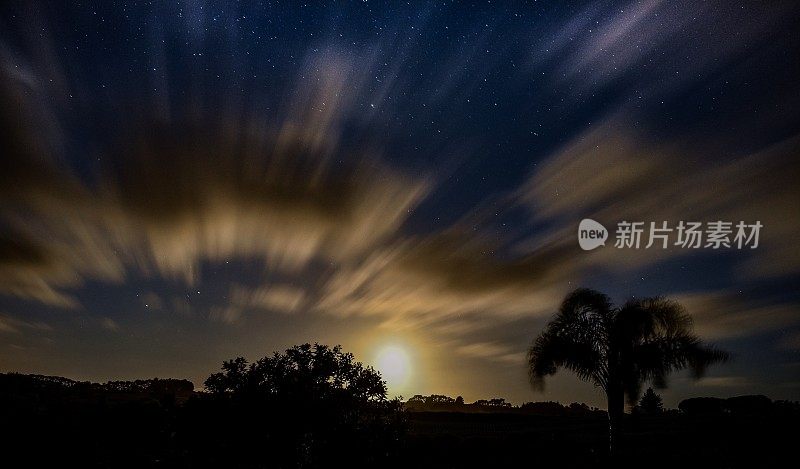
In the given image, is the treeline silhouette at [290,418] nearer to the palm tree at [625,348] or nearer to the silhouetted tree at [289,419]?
the silhouetted tree at [289,419]

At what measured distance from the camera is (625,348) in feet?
59.1

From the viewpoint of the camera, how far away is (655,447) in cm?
2588

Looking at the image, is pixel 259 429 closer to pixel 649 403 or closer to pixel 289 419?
pixel 289 419

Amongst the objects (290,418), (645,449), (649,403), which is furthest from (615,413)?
(649,403)

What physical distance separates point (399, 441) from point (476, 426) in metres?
38.5

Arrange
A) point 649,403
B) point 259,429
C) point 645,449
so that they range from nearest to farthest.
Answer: point 259,429 < point 645,449 < point 649,403

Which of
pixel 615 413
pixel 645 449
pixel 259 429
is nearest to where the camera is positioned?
pixel 259 429

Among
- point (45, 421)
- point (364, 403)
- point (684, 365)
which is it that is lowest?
point (45, 421)

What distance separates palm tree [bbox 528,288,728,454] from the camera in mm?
17828

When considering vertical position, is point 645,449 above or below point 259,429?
below

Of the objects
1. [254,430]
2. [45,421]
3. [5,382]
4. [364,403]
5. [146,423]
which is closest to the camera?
[254,430]

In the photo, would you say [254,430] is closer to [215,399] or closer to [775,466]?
[215,399]

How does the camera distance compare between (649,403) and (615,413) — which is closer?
(615,413)

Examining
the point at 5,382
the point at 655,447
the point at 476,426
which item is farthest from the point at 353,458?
the point at 5,382
